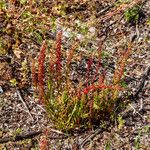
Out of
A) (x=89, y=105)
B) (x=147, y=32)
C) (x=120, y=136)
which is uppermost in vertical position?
(x=147, y=32)

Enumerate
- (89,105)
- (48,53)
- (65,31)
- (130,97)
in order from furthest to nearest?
(65,31)
(48,53)
(130,97)
(89,105)

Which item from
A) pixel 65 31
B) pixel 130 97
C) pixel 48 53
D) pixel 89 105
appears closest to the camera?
pixel 89 105

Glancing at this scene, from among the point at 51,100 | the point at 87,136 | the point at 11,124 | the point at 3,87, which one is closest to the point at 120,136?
the point at 87,136

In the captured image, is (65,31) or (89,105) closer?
(89,105)

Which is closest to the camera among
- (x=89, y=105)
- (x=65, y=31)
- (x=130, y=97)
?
(x=89, y=105)

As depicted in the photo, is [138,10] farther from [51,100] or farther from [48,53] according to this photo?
[51,100]

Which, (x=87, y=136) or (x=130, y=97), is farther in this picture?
(x=130, y=97)

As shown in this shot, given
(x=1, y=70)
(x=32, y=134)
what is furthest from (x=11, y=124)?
(x=1, y=70)

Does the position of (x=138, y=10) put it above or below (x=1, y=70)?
above

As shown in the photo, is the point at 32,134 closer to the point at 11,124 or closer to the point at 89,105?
the point at 11,124
